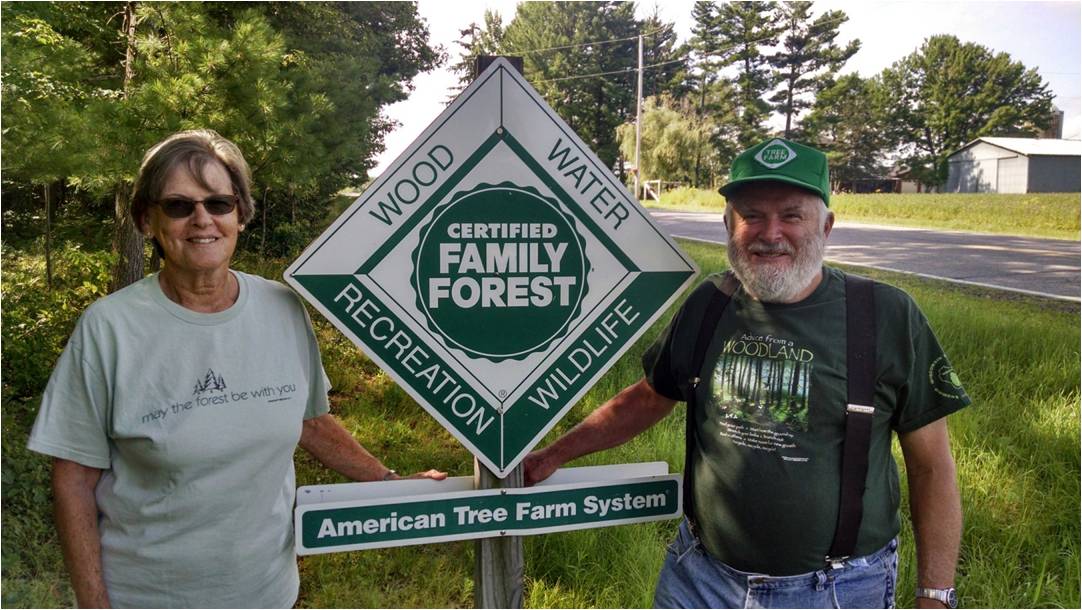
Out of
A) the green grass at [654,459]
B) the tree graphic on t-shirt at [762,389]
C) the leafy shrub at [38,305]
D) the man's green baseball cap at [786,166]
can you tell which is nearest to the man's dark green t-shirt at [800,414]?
the tree graphic on t-shirt at [762,389]

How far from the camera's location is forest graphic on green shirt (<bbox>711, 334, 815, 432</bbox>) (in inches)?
61.8

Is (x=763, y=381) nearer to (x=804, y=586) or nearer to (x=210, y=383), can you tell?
(x=804, y=586)

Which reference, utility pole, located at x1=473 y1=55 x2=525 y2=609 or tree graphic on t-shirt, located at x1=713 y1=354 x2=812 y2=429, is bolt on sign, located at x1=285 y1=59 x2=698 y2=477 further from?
tree graphic on t-shirt, located at x1=713 y1=354 x2=812 y2=429

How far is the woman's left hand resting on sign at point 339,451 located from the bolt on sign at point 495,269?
22cm

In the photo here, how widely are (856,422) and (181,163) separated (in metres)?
1.46

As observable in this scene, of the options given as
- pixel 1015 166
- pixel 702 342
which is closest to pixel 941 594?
pixel 702 342

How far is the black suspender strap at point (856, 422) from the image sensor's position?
1.53m

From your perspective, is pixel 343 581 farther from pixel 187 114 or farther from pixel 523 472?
pixel 187 114

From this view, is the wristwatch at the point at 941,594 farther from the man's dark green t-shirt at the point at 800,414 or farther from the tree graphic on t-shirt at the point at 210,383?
the tree graphic on t-shirt at the point at 210,383

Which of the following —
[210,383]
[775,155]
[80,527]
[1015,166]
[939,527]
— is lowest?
[939,527]

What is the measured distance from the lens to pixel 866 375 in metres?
1.53

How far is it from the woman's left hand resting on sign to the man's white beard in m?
0.83

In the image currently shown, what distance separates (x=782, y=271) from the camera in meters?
1.59

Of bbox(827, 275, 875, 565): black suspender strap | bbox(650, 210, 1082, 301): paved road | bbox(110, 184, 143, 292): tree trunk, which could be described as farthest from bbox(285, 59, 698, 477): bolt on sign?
bbox(110, 184, 143, 292): tree trunk
